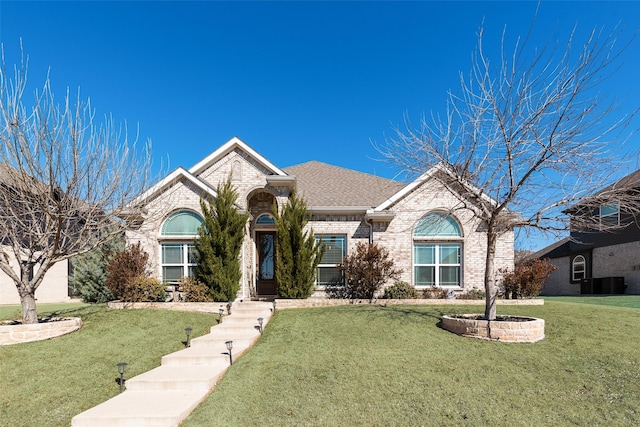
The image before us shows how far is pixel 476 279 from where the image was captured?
13922mm

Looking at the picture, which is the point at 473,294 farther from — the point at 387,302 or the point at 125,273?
the point at 125,273

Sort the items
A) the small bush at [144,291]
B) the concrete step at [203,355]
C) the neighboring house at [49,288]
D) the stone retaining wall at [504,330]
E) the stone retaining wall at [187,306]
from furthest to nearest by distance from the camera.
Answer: the neighboring house at [49,288] < the small bush at [144,291] < the stone retaining wall at [187,306] < the stone retaining wall at [504,330] < the concrete step at [203,355]

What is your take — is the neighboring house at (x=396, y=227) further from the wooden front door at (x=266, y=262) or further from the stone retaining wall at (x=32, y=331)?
the stone retaining wall at (x=32, y=331)

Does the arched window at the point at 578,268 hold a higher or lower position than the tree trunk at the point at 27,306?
lower

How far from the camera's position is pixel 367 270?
12773 mm

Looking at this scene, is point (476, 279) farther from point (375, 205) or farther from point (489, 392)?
point (489, 392)

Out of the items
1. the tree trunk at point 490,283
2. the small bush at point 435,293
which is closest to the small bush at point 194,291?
the small bush at point 435,293

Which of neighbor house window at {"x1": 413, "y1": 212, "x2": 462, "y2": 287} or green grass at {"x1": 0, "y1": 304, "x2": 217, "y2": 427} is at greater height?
neighbor house window at {"x1": 413, "y1": 212, "x2": 462, "y2": 287}

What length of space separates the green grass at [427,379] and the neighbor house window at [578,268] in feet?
55.7

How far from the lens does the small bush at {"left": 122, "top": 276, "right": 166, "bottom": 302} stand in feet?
38.2

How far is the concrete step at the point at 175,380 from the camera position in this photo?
5.96 m

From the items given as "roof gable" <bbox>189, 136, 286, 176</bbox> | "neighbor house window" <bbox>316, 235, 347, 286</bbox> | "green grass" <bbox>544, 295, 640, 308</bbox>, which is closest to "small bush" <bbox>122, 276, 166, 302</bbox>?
"roof gable" <bbox>189, 136, 286, 176</bbox>

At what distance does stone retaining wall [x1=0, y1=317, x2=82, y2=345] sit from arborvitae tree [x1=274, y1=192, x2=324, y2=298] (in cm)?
638

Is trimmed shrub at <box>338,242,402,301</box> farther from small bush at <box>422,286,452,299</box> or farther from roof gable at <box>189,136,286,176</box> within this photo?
roof gable at <box>189,136,286,176</box>
